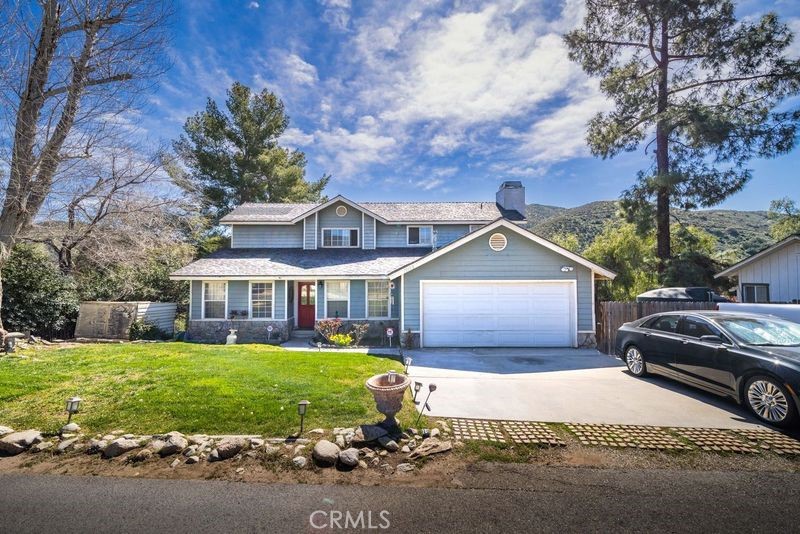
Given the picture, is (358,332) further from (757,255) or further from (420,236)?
(757,255)

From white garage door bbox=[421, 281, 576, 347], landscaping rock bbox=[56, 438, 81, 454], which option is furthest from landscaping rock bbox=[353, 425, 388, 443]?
white garage door bbox=[421, 281, 576, 347]

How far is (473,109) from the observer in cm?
1443

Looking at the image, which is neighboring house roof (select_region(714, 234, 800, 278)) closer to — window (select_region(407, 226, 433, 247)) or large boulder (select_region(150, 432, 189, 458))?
window (select_region(407, 226, 433, 247))

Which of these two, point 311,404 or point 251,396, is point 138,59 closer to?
point 251,396

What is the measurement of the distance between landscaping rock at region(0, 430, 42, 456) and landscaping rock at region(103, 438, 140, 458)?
1083 mm

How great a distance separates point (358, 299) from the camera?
1448cm

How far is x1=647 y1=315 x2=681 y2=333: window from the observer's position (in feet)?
24.1

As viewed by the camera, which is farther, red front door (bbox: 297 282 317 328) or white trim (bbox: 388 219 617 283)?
red front door (bbox: 297 282 317 328)

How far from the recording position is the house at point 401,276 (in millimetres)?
11984

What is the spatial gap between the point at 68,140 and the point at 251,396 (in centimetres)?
1136

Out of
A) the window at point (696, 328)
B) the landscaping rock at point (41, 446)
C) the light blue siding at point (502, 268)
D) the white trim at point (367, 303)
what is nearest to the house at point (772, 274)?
the light blue siding at point (502, 268)

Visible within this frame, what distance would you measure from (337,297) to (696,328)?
11.4 metres

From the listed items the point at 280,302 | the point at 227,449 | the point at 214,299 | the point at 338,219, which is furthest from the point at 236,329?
the point at 227,449

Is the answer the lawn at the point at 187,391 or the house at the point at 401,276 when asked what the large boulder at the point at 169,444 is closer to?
the lawn at the point at 187,391
